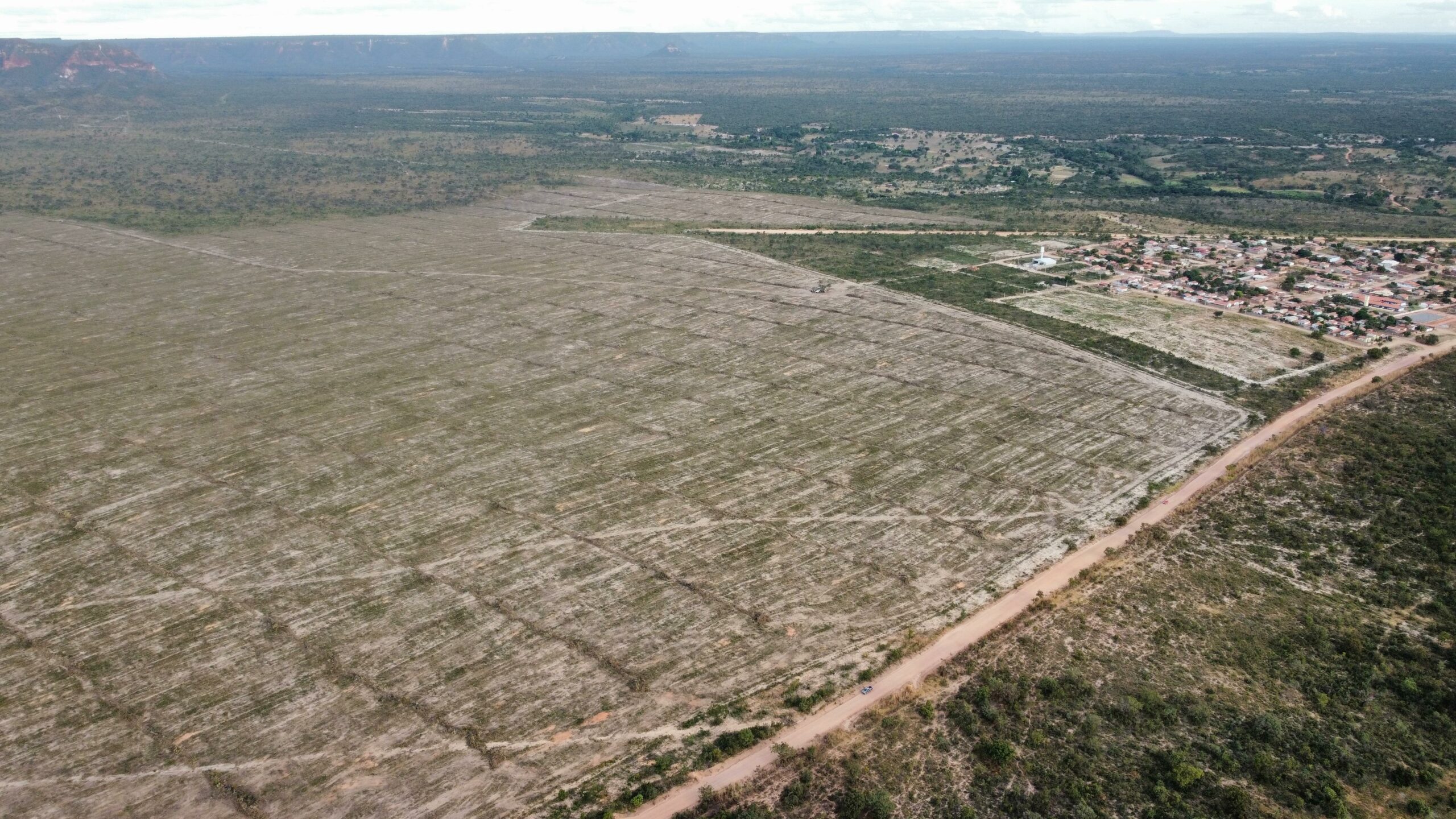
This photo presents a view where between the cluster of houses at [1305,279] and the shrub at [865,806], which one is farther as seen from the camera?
the cluster of houses at [1305,279]

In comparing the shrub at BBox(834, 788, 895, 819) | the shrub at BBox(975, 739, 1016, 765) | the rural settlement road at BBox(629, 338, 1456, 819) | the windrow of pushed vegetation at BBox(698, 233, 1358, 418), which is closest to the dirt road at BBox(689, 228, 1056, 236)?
the windrow of pushed vegetation at BBox(698, 233, 1358, 418)

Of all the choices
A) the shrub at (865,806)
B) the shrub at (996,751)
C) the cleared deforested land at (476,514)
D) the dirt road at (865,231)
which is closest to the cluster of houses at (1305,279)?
the dirt road at (865,231)

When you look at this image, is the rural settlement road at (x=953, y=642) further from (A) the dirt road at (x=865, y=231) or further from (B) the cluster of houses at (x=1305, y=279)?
(A) the dirt road at (x=865, y=231)

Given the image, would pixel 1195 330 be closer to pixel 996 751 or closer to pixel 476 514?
pixel 996 751

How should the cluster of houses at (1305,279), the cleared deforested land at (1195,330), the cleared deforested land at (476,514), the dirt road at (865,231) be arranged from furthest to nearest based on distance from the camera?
the dirt road at (865,231)
the cluster of houses at (1305,279)
the cleared deforested land at (1195,330)
the cleared deforested land at (476,514)

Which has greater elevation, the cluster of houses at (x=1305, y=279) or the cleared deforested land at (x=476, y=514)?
the cluster of houses at (x=1305, y=279)

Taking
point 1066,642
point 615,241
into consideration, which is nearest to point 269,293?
point 615,241

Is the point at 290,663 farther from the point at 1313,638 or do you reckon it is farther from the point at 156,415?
the point at 1313,638

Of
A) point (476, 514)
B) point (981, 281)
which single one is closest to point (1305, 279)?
point (981, 281)
